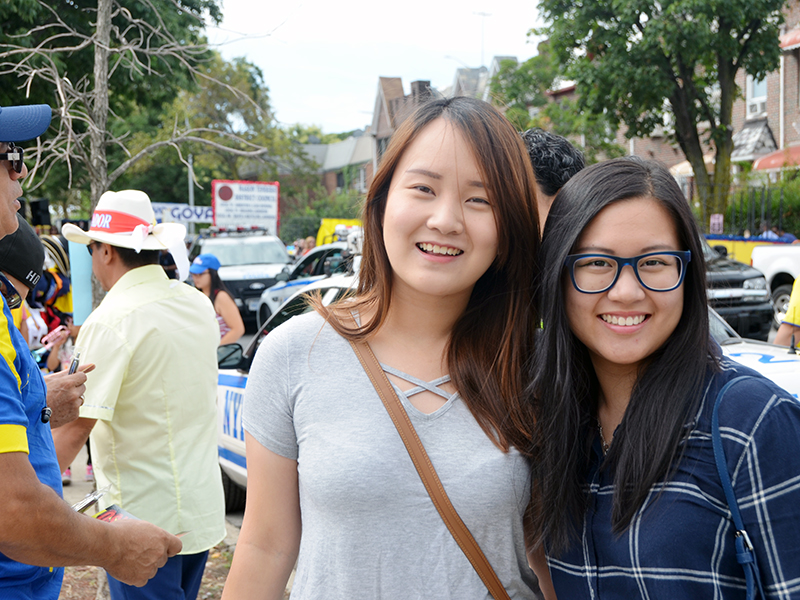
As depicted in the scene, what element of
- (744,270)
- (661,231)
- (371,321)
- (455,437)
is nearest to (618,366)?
(661,231)

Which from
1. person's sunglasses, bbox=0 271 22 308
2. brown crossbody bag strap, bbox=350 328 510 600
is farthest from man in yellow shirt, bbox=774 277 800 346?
person's sunglasses, bbox=0 271 22 308

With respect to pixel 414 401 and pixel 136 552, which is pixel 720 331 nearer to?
pixel 414 401

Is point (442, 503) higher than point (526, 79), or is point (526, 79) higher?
point (526, 79)

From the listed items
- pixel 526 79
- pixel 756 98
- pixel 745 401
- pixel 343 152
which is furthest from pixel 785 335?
pixel 343 152

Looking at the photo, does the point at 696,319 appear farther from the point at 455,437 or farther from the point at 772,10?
the point at 772,10

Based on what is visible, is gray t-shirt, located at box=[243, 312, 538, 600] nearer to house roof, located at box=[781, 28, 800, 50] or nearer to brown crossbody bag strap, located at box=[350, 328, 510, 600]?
brown crossbody bag strap, located at box=[350, 328, 510, 600]

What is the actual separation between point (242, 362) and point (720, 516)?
13.0ft

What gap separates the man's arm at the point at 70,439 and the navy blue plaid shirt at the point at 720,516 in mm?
2094

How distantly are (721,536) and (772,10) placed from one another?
19316 mm

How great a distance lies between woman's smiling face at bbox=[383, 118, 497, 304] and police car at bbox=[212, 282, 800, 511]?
9.11 feet

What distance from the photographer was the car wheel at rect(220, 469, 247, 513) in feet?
17.6

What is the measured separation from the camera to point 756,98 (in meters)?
26.1

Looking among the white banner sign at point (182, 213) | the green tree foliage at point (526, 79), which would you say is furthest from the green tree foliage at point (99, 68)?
the green tree foliage at point (526, 79)

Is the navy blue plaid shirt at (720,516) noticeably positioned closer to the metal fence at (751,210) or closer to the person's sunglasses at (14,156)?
the person's sunglasses at (14,156)
